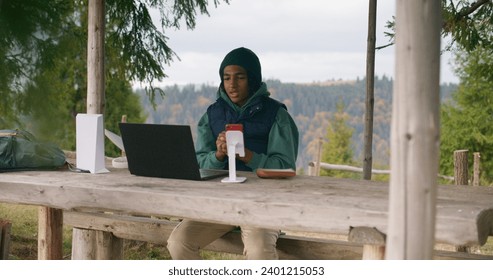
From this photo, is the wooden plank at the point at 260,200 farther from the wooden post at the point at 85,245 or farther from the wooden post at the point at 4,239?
the wooden post at the point at 85,245

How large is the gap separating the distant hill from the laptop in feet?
85.4

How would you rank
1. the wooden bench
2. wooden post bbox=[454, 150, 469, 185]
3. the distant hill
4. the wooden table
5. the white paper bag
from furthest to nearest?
the distant hill
wooden post bbox=[454, 150, 469, 185]
the white paper bag
the wooden bench
the wooden table

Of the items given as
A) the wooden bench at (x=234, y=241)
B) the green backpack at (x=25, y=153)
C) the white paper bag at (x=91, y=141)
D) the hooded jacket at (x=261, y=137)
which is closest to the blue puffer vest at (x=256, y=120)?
the hooded jacket at (x=261, y=137)

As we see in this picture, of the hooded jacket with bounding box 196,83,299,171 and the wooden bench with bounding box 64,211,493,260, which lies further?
the hooded jacket with bounding box 196,83,299,171

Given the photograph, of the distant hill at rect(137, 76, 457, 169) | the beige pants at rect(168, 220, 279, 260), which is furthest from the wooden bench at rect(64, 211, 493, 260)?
the distant hill at rect(137, 76, 457, 169)

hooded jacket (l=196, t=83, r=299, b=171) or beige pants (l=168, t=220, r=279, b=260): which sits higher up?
hooded jacket (l=196, t=83, r=299, b=171)

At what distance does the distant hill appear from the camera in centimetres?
3062

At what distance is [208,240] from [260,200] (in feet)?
2.86

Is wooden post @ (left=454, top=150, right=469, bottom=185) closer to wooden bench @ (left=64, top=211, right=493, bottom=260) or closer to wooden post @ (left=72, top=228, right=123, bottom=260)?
wooden bench @ (left=64, top=211, right=493, bottom=260)

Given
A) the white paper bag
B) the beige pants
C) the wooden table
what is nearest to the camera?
the wooden table

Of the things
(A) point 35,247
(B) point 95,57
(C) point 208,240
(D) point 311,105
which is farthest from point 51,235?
(D) point 311,105

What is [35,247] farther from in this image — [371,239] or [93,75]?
[371,239]

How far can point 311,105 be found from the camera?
33156 mm
